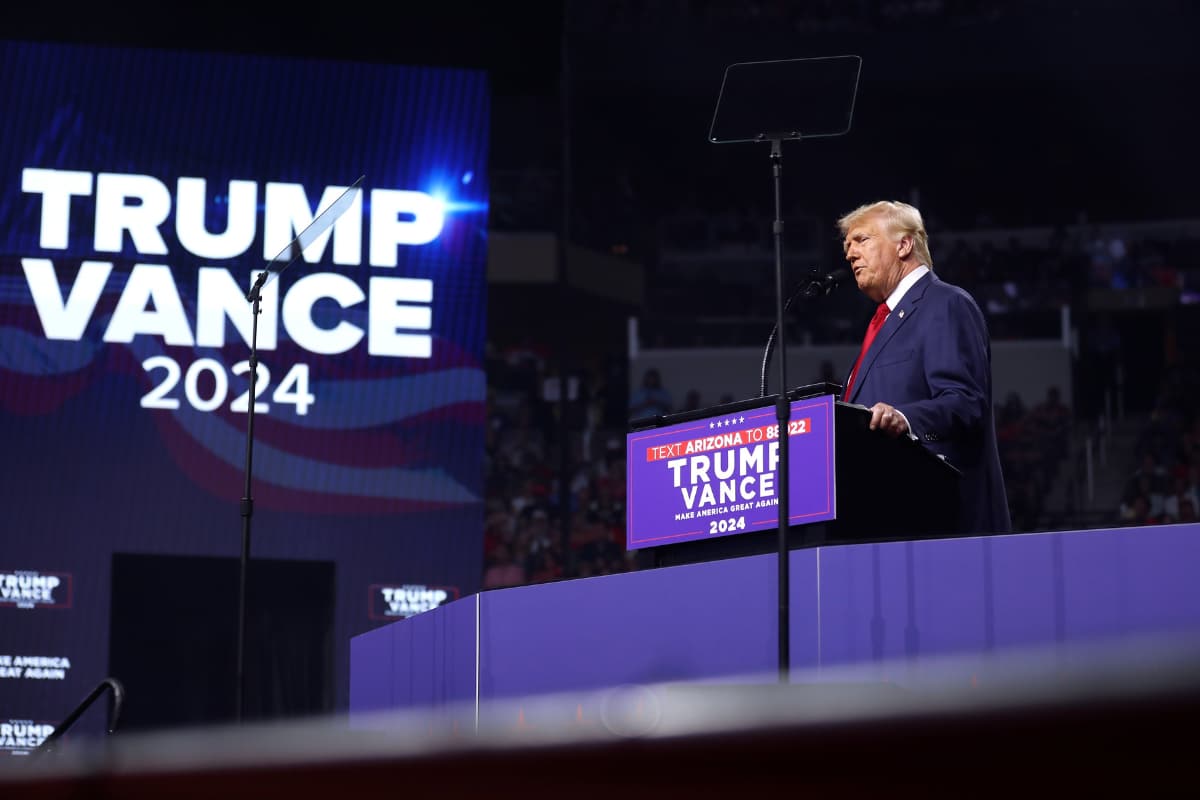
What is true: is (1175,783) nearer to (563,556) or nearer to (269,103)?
(269,103)

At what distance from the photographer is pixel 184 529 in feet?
29.0

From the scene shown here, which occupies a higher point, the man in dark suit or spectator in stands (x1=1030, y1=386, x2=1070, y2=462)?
spectator in stands (x1=1030, y1=386, x2=1070, y2=462)

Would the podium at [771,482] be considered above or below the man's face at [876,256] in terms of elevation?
below

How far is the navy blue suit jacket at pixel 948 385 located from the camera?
11.1ft

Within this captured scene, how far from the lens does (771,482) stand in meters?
3.24

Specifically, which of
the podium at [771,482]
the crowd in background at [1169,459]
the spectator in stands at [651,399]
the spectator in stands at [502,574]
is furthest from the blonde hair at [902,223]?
the spectator in stands at [651,399]

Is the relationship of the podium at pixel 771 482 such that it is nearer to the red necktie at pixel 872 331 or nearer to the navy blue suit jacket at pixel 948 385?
the navy blue suit jacket at pixel 948 385

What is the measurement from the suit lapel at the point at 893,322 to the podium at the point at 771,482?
1.36 ft

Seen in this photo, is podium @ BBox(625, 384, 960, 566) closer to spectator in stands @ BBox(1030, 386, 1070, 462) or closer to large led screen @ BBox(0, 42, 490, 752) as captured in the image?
large led screen @ BBox(0, 42, 490, 752)

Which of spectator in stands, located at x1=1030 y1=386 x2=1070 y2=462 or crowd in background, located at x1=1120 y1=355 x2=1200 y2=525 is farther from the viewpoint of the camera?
spectator in stands, located at x1=1030 y1=386 x2=1070 y2=462

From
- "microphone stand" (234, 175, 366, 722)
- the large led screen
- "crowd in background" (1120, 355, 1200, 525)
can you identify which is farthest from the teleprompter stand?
"crowd in background" (1120, 355, 1200, 525)

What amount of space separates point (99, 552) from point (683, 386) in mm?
7762

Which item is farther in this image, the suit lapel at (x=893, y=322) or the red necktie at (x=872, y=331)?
the red necktie at (x=872, y=331)

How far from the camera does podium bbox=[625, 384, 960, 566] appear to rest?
314cm
